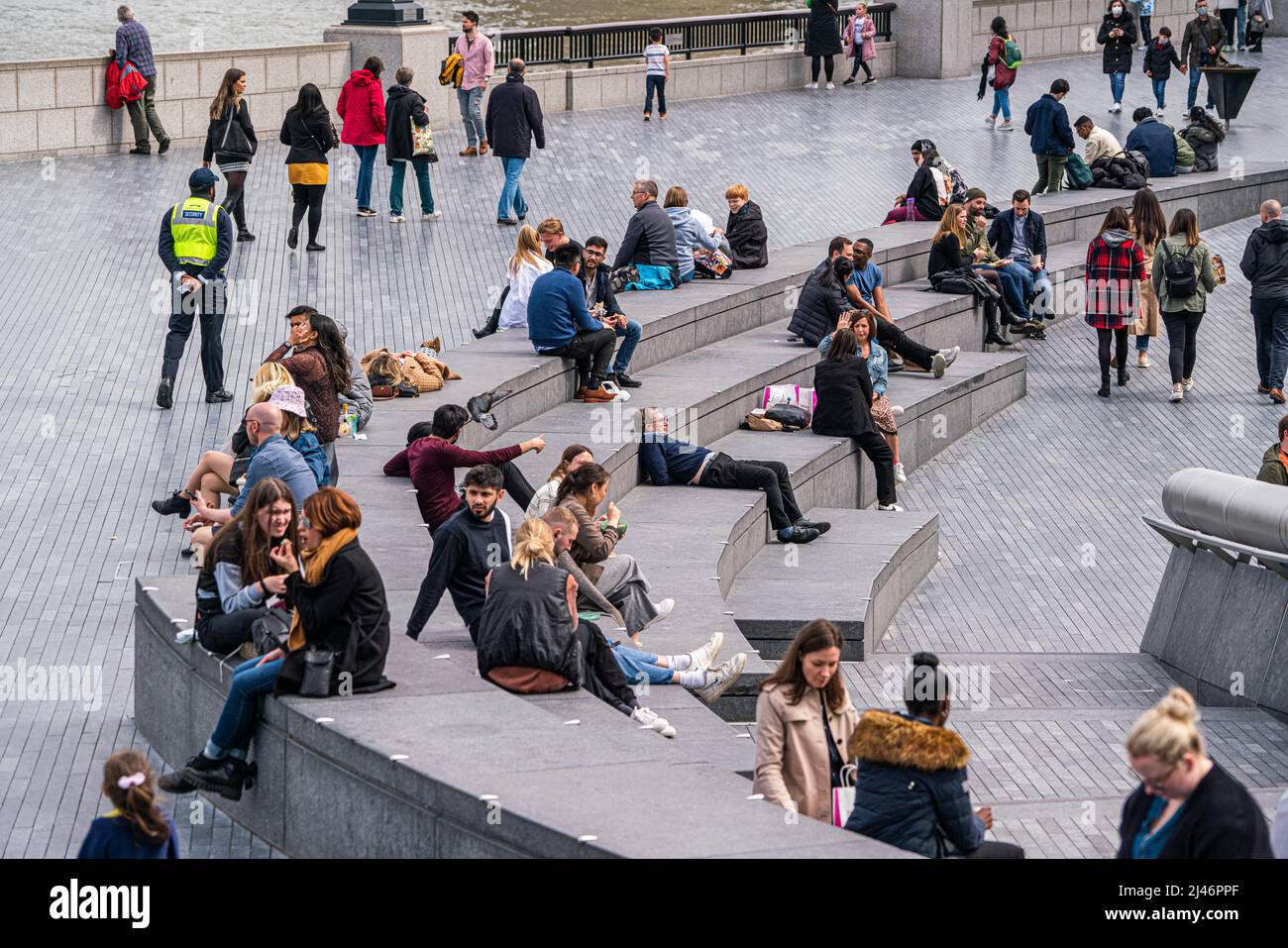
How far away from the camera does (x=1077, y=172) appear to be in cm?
2292

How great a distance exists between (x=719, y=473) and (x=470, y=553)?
164 inches

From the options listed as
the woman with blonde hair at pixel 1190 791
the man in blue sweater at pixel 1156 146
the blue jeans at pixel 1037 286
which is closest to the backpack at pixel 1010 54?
the man in blue sweater at pixel 1156 146

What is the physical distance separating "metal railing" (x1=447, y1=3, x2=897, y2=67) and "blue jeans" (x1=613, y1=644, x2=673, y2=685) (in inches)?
680

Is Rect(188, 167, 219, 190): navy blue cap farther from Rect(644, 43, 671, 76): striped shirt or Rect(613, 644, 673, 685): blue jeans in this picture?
Rect(644, 43, 671, 76): striped shirt

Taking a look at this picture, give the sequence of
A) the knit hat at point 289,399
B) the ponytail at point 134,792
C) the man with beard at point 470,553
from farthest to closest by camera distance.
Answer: the knit hat at point 289,399 < the man with beard at point 470,553 < the ponytail at point 134,792

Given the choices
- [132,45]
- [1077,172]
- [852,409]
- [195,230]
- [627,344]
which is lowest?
[852,409]

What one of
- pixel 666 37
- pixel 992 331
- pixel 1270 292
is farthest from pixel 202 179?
pixel 666 37

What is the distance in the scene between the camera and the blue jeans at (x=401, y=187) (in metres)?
19.7

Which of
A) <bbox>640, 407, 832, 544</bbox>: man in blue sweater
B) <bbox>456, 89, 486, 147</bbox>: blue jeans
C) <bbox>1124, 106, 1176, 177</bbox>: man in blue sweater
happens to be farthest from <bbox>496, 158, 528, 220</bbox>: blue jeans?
<bbox>1124, 106, 1176, 177</bbox>: man in blue sweater

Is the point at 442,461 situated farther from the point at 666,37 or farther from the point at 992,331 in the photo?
the point at 666,37

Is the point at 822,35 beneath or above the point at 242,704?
above

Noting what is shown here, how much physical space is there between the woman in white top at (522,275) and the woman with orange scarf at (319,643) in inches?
289

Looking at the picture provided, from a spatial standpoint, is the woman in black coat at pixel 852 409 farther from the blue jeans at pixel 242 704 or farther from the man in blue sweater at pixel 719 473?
the blue jeans at pixel 242 704

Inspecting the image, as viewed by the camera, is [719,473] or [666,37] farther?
[666,37]
